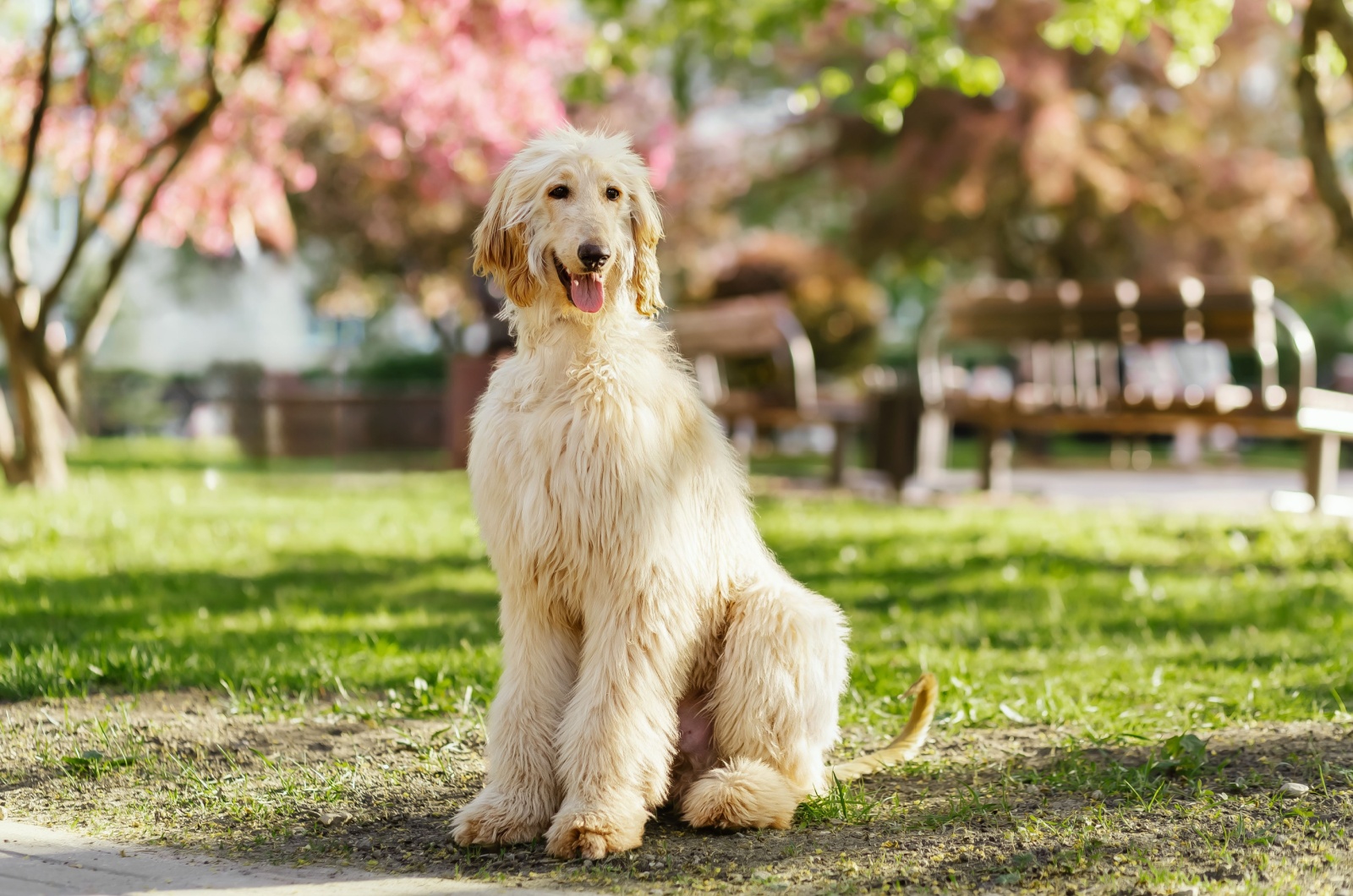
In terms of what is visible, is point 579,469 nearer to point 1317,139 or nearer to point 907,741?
point 907,741

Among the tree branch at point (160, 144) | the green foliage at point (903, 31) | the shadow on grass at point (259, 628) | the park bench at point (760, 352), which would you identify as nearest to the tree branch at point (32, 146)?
the tree branch at point (160, 144)

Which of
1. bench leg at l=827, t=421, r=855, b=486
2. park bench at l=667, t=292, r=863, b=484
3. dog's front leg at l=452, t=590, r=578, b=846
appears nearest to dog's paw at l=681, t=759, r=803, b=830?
dog's front leg at l=452, t=590, r=578, b=846

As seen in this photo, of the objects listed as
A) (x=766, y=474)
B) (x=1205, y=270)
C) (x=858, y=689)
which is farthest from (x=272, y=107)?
(x=1205, y=270)

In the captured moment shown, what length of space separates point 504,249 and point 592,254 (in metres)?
0.29

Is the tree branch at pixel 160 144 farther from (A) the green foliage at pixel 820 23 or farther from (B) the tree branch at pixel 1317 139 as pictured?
(B) the tree branch at pixel 1317 139

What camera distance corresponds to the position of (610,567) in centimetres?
304

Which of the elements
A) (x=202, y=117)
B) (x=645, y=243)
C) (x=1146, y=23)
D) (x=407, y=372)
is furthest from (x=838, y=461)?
(x=407, y=372)

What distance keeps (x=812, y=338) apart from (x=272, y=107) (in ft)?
40.5

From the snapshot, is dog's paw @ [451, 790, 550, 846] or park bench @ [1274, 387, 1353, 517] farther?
park bench @ [1274, 387, 1353, 517]

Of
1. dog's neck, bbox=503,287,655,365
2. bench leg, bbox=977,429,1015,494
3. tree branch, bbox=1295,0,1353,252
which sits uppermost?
tree branch, bbox=1295,0,1353,252

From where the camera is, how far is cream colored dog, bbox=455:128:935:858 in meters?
3.02

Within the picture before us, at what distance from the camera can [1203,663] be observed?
5.00m

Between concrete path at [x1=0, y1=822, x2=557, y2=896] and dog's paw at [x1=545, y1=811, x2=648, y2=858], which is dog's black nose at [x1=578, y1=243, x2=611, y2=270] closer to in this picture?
dog's paw at [x1=545, y1=811, x2=648, y2=858]

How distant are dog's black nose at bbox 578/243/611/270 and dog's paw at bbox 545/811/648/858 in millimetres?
1269
